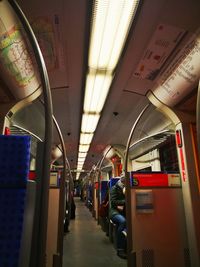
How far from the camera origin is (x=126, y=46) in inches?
104

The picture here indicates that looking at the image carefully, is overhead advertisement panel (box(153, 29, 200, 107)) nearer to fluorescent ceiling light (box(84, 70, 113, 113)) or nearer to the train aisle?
fluorescent ceiling light (box(84, 70, 113, 113))

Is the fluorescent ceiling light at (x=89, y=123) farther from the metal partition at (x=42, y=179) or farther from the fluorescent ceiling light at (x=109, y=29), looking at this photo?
the metal partition at (x=42, y=179)

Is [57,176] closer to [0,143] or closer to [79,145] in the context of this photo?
[0,143]

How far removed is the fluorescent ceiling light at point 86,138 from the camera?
22.3 feet

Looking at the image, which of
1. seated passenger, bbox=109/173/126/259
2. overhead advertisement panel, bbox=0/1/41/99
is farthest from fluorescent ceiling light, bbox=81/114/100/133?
overhead advertisement panel, bbox=0/1/41/99

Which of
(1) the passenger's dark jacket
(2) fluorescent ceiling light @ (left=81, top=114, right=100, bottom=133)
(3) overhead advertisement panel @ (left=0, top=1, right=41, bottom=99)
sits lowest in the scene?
(1) the passenger's dark jacket

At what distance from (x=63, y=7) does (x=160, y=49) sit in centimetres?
128

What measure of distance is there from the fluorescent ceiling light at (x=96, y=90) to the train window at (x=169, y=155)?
2.10m

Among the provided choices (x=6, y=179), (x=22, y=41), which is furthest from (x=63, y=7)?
(x=6, y=179)

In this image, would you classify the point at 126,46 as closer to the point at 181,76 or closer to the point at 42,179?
the point at 181,76

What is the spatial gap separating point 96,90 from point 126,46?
1.24 metres

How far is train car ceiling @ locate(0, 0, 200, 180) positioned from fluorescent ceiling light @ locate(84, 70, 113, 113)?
104 mm

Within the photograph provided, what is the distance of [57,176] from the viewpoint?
3.17m

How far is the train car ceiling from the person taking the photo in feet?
6.85
